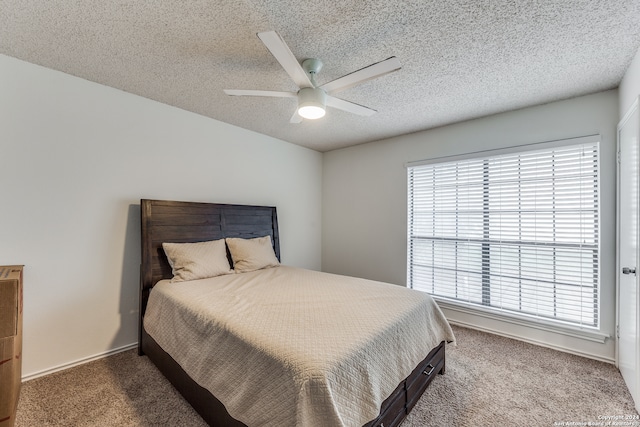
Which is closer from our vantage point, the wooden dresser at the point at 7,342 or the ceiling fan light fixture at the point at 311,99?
the wooden dresser at the point at 7,342

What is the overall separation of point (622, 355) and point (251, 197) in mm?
3906

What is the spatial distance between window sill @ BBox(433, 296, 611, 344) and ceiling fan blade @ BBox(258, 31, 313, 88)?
298 cm

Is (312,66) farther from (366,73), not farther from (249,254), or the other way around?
(249,254)

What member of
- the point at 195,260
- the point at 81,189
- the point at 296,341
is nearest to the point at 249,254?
the point at 195,260

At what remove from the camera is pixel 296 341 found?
133cm

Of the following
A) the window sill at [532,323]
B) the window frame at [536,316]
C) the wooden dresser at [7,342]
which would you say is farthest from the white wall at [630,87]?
the wooden dresser at [7,342]

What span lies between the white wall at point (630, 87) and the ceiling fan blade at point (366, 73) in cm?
177

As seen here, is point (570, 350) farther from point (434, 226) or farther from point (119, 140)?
point (119, 140)

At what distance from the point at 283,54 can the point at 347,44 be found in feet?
1.83

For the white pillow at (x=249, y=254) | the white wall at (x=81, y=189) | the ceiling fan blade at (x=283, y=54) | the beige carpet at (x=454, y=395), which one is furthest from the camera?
the white pillow at (x=249, y=254)

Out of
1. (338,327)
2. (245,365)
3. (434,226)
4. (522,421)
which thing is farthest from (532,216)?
(245,365)

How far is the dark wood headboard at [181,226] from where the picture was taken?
2.49 metres

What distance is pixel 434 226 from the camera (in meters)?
3.48

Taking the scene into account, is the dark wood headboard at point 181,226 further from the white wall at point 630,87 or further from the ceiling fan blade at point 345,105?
the white wall at point 630,87
